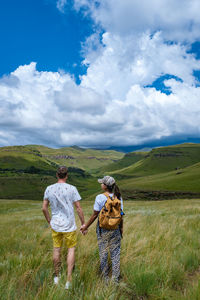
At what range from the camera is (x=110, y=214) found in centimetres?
441

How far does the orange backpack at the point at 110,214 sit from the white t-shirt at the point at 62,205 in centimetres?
82

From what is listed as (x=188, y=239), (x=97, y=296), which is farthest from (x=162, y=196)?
(x=97, y=296)

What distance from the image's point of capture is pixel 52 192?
482cm

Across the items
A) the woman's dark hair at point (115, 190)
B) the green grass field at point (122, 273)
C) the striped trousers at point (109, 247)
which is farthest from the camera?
the woman's dark hair at point (115, 190)

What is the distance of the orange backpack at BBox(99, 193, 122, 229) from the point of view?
4.38m

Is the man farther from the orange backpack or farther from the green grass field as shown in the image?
the orange backpack

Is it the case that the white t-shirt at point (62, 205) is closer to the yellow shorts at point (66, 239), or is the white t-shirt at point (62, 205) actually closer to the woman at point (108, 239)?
the yellow shorts at point (66, 239)

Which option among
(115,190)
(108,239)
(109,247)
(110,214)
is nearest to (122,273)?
(109,247)

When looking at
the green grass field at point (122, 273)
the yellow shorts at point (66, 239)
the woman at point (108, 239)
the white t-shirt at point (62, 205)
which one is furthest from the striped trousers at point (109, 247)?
the white t-shirt at point (62, 205)

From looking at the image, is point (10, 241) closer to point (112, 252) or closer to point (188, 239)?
point (112, 252)

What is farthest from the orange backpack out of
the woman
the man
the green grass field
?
the green grass field

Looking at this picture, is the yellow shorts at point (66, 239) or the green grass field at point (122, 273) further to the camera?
the yellow shorts at point (66, 239)

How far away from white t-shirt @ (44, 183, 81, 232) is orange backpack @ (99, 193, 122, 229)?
32.5 inches

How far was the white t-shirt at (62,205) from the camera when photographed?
4.73 m
